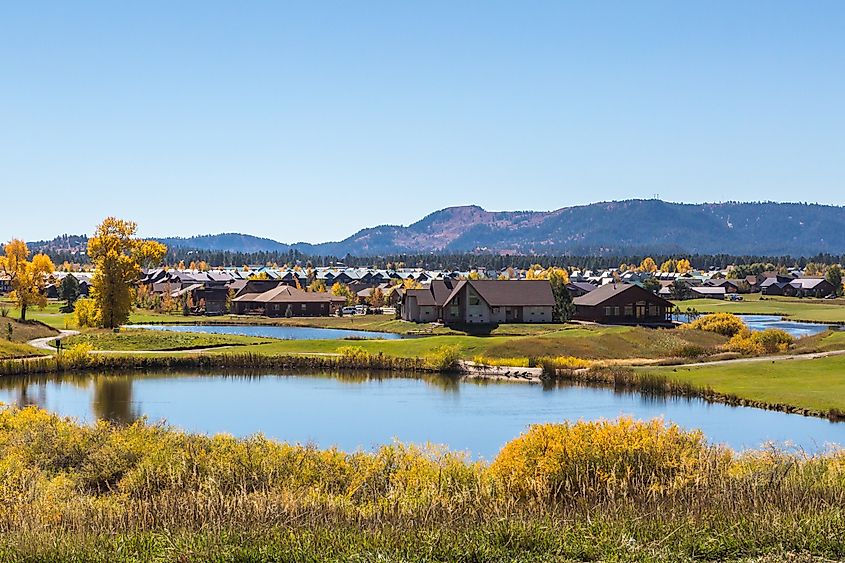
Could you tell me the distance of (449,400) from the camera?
1496 inches

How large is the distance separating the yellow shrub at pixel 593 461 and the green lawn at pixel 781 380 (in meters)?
18.3

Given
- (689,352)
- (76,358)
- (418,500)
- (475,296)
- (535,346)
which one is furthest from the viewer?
(475,296)

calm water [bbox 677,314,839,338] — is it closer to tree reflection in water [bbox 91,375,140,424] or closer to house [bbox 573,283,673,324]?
house [bbox 573,283,673,324]

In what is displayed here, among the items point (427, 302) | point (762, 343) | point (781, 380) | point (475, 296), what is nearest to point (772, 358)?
point (762, 343)

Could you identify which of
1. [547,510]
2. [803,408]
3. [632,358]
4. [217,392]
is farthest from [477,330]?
[547,510]

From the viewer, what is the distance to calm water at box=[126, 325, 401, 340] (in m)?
76.2

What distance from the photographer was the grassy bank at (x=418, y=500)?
34.0 ft

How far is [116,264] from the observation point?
61.6m

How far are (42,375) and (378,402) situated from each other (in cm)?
1822

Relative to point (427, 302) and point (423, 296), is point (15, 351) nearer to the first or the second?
Answer: point (427, 302)

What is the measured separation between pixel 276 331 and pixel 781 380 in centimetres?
5126

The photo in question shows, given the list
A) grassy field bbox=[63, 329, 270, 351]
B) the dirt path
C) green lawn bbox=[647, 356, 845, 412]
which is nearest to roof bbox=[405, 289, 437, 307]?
grassy field bbox=[63, 329, 270, 351]

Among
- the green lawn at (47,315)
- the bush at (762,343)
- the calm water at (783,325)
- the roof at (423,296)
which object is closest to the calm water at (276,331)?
the roof at (423,296)

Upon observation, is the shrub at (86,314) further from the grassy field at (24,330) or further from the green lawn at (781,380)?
the green lawn at (781,380)
